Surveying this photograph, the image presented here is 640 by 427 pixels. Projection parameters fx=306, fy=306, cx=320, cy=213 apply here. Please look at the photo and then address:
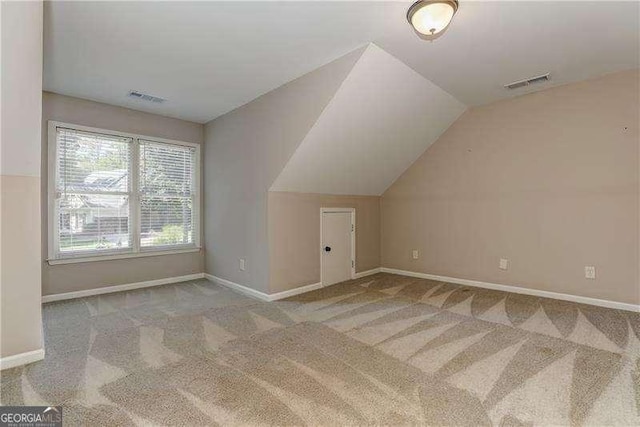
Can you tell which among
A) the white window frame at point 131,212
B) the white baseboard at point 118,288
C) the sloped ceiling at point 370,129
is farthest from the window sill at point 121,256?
the sloped ceiling at point 370,129

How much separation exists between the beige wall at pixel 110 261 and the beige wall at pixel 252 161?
365 mm

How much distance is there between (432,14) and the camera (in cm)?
207

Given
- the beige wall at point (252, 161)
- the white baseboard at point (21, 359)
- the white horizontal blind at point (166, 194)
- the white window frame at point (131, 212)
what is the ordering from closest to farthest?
the white baseboard at point (21, 359) < the beige wall at point (252, 161) < the white window frame at point (131, 212) < the white horizontal blind at point (166, 194)

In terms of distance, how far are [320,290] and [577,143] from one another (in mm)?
3578

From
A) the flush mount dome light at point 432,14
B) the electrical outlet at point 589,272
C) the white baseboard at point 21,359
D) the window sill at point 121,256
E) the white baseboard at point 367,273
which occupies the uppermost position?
the flush mount dome light at point 432,14

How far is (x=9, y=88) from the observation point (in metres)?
2.03

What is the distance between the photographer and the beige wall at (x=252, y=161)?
127 inches

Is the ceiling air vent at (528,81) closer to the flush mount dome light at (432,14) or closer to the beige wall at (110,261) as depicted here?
the flush mount dome light at (432,14)

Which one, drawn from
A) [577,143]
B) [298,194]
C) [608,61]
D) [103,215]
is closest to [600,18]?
[608,61]

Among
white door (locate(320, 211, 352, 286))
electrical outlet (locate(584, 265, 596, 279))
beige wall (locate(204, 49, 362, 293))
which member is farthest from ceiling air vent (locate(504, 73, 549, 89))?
white door (locate(320, 211, 352, 286))

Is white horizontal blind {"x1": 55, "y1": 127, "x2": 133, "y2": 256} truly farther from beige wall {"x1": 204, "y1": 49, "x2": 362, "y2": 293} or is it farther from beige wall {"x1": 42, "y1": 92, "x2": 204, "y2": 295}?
beige wall {"x1": 204, "y1": 49, "x2": 362, "y2": 293}

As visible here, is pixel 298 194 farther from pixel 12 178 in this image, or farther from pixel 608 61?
pixel 608 61

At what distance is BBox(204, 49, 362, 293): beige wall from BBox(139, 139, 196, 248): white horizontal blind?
286mm

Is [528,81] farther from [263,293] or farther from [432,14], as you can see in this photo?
[263,293]
